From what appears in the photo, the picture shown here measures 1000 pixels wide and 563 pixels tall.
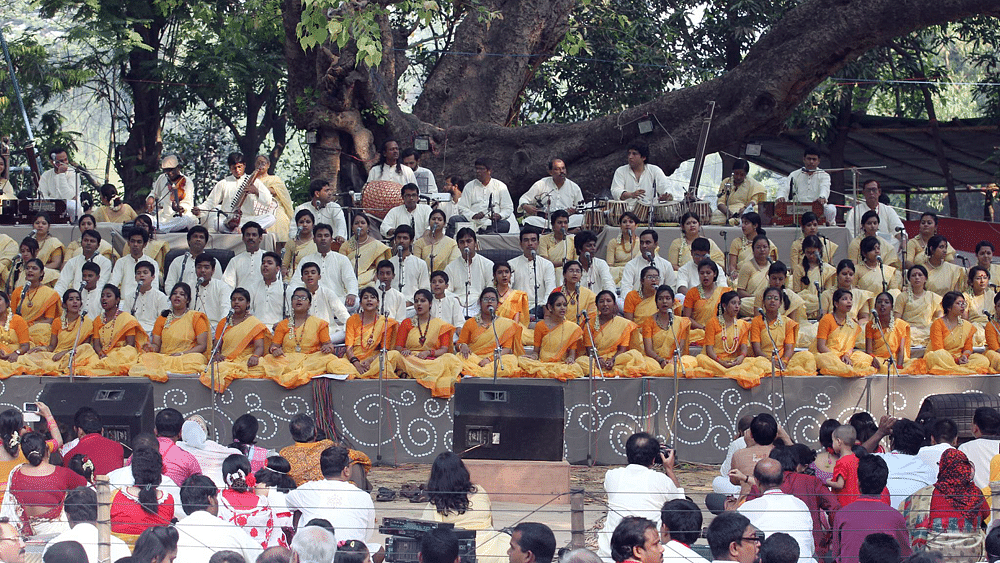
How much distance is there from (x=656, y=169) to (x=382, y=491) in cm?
914

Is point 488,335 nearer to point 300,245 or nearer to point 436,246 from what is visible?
point 436,246

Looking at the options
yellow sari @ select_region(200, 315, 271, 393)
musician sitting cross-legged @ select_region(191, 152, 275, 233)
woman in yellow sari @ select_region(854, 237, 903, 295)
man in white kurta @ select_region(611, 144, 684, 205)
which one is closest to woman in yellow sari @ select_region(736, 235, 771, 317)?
woman in yellow sari @ select_region(854, 237, 903, 295)

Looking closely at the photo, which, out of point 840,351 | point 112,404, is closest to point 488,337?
point 840,351

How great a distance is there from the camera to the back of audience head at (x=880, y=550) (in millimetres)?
5363

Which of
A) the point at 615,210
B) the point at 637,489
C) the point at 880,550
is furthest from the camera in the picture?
the point at 615,210

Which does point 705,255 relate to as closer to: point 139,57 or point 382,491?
point 382,491

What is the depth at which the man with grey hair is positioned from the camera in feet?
17.2

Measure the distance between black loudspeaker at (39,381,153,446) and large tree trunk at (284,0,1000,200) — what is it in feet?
27.7

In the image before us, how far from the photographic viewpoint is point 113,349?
11742 mm

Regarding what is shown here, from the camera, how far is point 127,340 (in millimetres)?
11969

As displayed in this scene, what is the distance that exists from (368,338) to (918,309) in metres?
5.86

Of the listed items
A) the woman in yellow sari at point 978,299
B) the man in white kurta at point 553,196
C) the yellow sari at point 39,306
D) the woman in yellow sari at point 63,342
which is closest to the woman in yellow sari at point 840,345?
the woman in yellow sari at point 978,299

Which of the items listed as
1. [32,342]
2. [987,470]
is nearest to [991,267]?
[987,470]

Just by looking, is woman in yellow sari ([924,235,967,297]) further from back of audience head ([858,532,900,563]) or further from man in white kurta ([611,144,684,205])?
back of audience head ([858,532,900,563])
